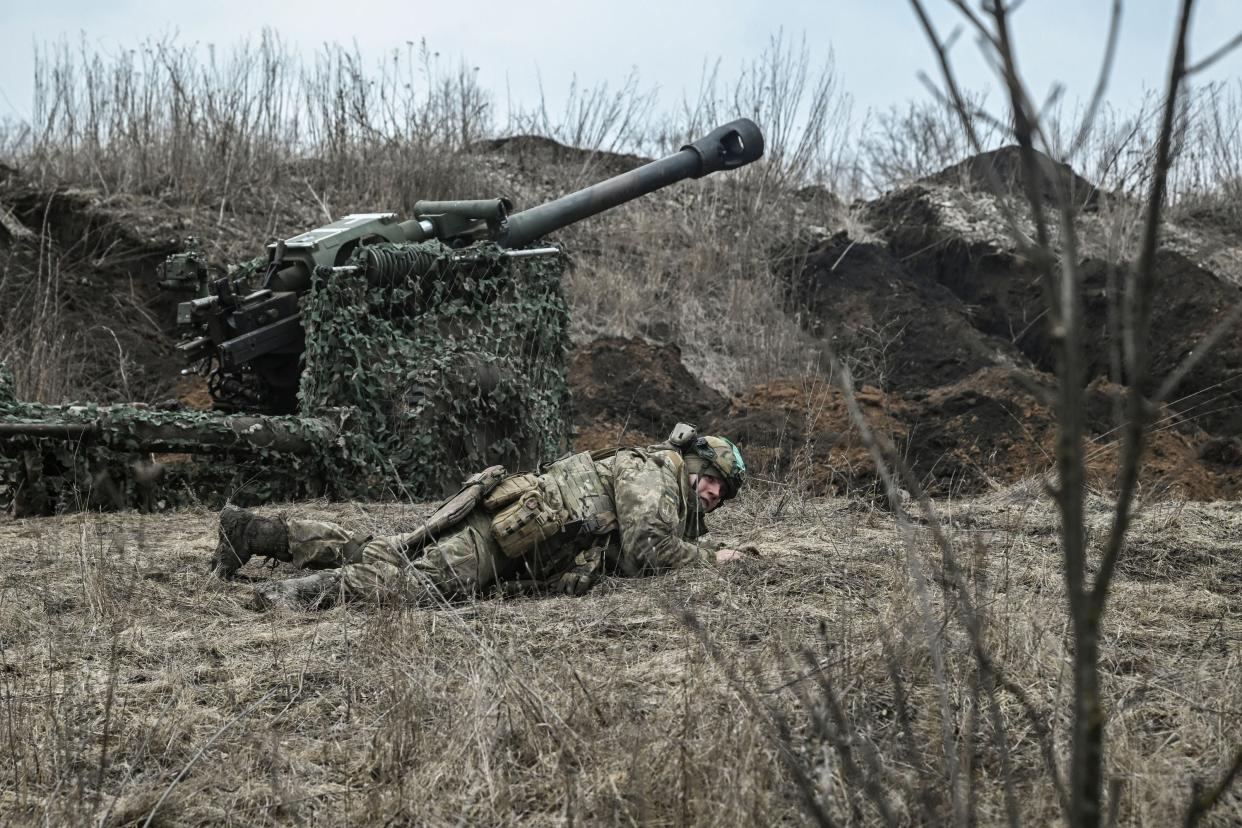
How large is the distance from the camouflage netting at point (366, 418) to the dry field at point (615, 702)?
2.22 m

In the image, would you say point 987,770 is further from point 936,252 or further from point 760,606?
point 936,252

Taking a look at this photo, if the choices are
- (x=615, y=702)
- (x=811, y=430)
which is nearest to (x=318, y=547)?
(x=615, y=702)

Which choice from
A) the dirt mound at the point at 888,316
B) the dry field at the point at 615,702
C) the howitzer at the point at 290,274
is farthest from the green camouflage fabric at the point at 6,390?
the dirt mound at the point at 888,316

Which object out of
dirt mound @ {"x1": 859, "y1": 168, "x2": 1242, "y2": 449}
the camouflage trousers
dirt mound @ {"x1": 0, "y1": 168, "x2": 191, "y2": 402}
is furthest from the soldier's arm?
dirt mound @ {"x1": 0, "y1": 168, "x2": 191, "y2": 402}

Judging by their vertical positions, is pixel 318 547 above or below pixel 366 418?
below

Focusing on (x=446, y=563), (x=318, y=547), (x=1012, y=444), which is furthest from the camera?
(x=1012, y=444)

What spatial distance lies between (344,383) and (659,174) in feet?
10.4

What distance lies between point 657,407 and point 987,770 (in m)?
8.07

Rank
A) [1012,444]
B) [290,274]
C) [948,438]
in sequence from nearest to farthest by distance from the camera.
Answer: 1. [290,274]
2. [1012,444]
3. [948,438]

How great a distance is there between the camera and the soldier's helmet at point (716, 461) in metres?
5.59

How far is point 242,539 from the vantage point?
5.52 m

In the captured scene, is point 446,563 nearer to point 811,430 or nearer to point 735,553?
point 735,553

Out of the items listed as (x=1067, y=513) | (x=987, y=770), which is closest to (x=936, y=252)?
(x=987, y=770)

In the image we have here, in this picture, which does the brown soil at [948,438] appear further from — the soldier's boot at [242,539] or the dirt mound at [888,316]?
the soldier's boot at [242,539]
